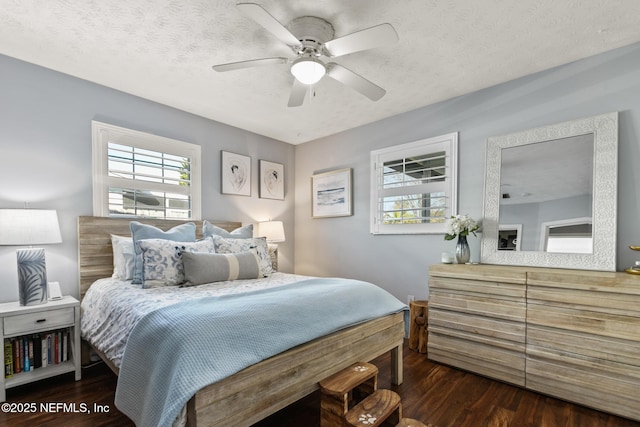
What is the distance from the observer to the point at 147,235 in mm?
2746

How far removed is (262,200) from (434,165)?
2.27 m

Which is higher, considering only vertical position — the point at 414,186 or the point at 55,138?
the point at 55,138

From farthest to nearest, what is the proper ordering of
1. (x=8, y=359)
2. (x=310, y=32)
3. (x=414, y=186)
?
(x=414, y=186)
(x=8, y=359)
(x=310, y=32)

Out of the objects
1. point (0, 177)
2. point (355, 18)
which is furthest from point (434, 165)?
point (0, 177)

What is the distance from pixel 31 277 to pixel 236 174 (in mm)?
2235

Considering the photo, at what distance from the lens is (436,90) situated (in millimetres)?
3047

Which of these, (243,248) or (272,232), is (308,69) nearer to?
(243,248)

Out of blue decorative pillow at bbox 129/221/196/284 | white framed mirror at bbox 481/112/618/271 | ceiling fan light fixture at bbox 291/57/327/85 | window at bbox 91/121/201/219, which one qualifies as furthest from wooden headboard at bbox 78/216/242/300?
white framed mirror at bbox 481/112/618/271

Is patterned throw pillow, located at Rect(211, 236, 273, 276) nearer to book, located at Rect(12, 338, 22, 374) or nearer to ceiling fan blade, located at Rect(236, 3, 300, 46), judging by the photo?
book, located at Rect(12, 338, 22, 374)

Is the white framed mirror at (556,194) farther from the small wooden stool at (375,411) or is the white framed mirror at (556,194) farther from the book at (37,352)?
the book at (37,352)

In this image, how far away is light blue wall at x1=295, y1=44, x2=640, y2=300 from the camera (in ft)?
7.57

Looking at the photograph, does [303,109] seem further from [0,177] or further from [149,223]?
[0,177]

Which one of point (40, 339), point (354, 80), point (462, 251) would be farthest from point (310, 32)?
point (40, 339)

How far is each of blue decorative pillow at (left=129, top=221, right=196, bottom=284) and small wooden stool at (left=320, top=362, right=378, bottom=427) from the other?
1706 mm
